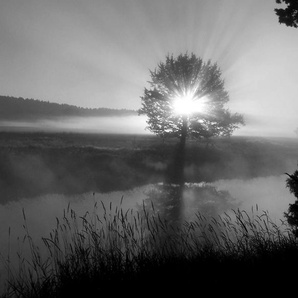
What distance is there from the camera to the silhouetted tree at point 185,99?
26172 mm

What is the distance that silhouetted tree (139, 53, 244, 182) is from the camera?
2617cm

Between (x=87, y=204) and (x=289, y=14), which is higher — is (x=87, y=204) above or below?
below

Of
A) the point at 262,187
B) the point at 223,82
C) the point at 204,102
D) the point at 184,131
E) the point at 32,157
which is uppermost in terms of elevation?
the point at 223,82

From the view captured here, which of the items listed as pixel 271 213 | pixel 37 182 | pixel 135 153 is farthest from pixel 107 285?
pixel 135 153

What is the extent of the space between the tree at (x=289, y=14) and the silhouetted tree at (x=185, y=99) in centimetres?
1792

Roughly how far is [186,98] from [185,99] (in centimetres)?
14

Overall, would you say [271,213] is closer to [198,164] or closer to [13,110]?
[198,164]

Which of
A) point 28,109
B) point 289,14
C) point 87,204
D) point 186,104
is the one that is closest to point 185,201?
point 87,204

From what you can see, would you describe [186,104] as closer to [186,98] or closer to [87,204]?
[186,98]

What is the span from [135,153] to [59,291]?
20606 mm

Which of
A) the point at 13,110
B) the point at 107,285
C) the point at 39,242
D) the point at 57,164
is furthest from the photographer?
the point at 13,110

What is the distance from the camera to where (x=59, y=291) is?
4879 mm

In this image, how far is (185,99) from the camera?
26453mm

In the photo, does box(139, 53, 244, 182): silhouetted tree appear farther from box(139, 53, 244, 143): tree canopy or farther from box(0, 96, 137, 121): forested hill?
box(0, 96, 137, 121): forested hill
